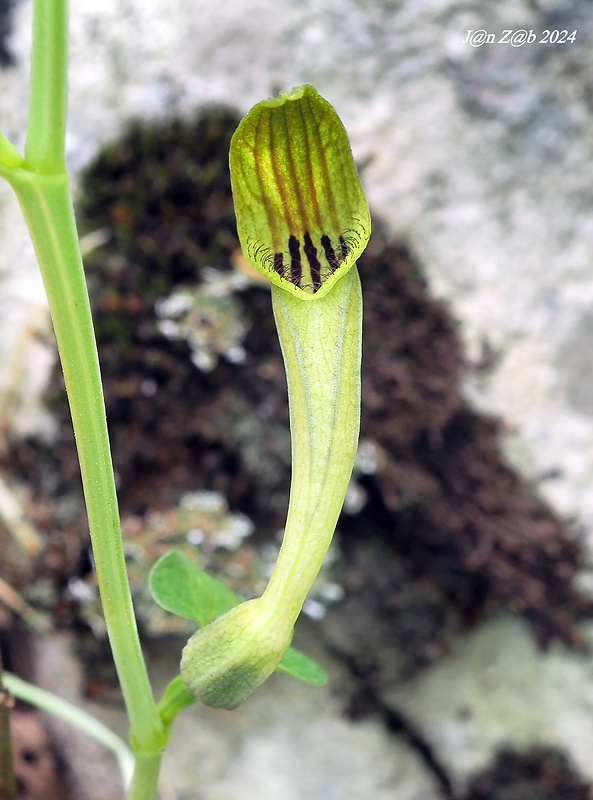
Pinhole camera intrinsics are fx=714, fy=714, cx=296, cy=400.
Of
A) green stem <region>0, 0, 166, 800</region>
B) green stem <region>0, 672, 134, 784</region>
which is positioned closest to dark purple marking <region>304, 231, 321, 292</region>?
green stem <region>0, 0, 166, 800</region>

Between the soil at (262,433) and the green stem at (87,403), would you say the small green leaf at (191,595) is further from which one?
the soil at (262,433)

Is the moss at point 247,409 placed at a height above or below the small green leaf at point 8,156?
below

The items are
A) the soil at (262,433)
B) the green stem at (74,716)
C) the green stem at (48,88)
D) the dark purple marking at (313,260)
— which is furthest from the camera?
the soil at (262,433)

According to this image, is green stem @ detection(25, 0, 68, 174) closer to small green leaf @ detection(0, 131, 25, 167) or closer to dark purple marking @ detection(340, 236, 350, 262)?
small green leaf @ detection(0, 131, 25, 167)

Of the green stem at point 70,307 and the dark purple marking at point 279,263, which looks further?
the dark purple marking at point 279,263

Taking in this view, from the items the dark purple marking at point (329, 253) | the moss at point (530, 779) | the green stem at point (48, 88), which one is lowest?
the moss at point (530, 779)

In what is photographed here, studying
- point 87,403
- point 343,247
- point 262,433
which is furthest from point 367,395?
point 87,403

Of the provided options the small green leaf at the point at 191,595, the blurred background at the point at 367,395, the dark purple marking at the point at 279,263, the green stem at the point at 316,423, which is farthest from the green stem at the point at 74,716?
the dark purple marking at the point at 279,263

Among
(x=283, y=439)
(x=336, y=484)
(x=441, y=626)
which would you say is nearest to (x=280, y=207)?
(x=336, y=484)

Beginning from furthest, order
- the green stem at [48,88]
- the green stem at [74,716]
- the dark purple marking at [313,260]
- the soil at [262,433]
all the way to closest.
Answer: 1. the soil at [262,433]
2. the green stem at [74,716]
3. the dark purple marking at [313,260]
4. the green stem at [48,88]
